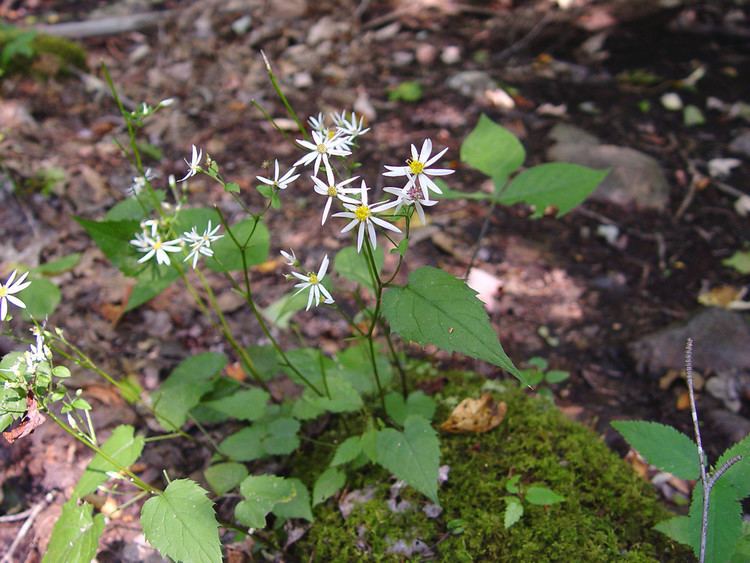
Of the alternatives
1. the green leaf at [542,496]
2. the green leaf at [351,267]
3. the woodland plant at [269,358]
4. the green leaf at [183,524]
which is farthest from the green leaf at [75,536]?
the green leaf at [542,496]

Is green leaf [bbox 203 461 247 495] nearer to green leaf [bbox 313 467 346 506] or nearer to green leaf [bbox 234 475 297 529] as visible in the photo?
green leaf [bbox 234 475 297 529]

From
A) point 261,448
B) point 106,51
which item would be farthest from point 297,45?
point 261,448

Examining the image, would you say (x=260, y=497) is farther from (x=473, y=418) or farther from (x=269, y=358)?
(x=473, y=418)

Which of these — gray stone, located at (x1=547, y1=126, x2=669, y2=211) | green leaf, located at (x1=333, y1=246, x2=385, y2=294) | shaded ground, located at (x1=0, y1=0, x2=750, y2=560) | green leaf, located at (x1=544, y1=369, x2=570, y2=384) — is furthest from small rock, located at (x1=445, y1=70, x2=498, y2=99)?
green leaf, located at (x1=333, y1=246, x2=385, y2=294)

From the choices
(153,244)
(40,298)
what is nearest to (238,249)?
(153,244)

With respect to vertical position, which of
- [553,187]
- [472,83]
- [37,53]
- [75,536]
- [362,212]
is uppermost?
[362,212]

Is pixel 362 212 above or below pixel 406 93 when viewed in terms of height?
above
